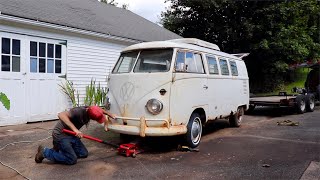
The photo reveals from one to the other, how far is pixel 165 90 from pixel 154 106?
38 cm

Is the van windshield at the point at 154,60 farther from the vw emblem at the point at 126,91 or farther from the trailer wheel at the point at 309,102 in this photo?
A: the trailer wheel at the point at 309,102

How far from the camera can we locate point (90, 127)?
9906 mm

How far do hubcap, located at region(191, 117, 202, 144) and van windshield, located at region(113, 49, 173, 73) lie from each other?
1389 mm

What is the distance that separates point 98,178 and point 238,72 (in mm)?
6008

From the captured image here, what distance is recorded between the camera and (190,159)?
637 cm

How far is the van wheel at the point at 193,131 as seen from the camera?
276 inches

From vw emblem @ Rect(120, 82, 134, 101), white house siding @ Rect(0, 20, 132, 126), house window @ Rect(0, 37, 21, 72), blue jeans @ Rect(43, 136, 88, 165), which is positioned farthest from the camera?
white house siding @ Rect(0, 20, 132, 126)

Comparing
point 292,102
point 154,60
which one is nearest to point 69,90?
point 154,60

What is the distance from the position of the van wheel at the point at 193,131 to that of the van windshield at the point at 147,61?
1.26m

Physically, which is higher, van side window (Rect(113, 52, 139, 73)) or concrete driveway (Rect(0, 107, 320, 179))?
van side window (Rect(113, 52, 139, 73))

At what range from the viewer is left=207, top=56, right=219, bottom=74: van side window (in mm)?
8031

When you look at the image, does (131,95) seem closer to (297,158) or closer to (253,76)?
(297,158)

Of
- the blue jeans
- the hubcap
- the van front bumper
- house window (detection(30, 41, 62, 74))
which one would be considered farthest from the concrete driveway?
house window (detection(30, 41, 62, 74))

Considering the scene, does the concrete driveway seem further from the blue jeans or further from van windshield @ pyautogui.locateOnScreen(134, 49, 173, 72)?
van windshield @ pyautogui.locateOnScreen(134, 49, 173, 72)
